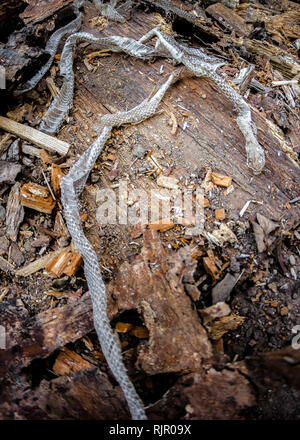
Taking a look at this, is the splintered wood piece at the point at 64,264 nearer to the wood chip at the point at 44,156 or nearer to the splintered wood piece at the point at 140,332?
the splintered wood piece at the point at 140,332

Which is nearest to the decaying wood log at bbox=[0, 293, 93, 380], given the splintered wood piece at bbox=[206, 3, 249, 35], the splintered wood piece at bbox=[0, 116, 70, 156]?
the splintered wood piece at bbox=[0, 116, 70, 156]

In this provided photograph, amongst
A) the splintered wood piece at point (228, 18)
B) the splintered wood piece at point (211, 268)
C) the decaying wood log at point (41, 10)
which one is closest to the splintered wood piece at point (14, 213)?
the splintered wood piece at point (211, 268)

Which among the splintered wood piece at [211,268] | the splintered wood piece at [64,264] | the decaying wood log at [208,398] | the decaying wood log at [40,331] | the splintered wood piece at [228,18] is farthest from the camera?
the splintered wood piece at [228,18]

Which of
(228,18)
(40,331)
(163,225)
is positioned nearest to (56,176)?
(163,225)

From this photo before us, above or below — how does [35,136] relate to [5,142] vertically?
above

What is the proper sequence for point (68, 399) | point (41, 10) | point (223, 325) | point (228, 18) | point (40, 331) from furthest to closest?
1. point (228, 18)
2. point (41, 10)
3. point (40, 331)
4. point (223, 325)
5. point (68, 399)

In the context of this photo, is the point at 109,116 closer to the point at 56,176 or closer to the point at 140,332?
the point at 56,176
